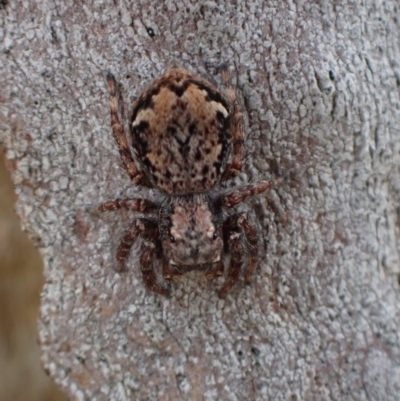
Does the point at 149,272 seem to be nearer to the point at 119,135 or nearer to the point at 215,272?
the point at 215,272

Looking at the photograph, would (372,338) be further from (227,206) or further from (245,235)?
(227,206)

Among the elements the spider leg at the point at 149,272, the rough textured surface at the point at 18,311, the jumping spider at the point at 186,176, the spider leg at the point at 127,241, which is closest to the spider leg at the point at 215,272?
the jumping spider at the point at 186,176

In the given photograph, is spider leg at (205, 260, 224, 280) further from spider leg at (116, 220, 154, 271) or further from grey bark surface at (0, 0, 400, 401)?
spider leg at (116, 220, 154, 271)

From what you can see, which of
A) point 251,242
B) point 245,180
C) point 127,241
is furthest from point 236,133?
point 127,241

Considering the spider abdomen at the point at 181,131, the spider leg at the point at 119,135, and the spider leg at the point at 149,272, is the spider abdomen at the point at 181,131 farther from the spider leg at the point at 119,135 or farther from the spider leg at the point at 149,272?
the spider leg at the point at 149,272

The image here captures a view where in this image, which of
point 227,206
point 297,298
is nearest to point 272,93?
point 227,206

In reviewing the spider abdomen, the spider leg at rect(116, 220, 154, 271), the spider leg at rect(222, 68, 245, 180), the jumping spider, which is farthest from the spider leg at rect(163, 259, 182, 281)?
the spider leg at rect(222, 68, 245, 180)
